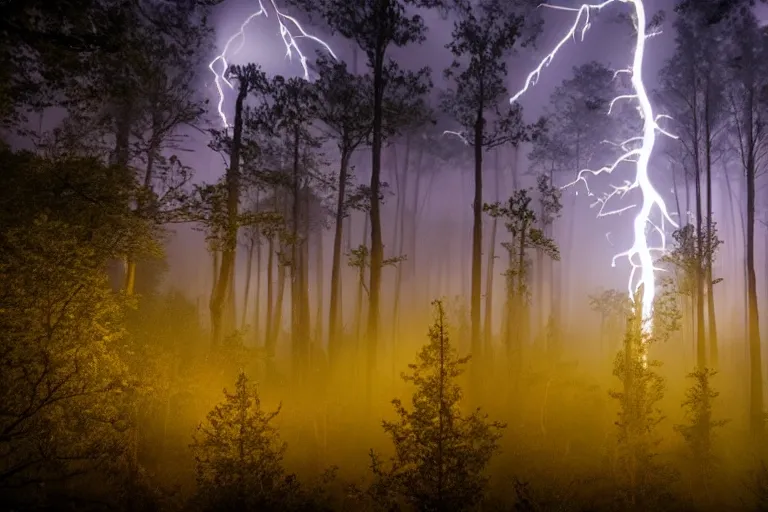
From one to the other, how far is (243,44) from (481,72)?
11.4 m

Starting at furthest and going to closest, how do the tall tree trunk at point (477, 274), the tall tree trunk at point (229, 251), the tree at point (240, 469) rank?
the tall tree trunk at point (477, 274)
the tall tree trunk at point (229, 251)
the tree at point (240, 469)

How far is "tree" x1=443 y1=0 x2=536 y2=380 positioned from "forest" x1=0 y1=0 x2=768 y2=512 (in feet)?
0.35

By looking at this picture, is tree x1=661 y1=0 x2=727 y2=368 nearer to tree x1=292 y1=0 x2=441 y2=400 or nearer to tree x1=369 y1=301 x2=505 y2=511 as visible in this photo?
tree x1=292 y1=0 x2=441 y2=400

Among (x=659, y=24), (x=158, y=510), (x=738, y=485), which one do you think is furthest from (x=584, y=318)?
(x=158, y=510)

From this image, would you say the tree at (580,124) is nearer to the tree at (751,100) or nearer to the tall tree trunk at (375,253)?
the tree at (751,100)

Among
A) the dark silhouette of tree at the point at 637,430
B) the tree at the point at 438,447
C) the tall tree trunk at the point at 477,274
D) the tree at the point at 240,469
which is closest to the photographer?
the tree at the point at 438,447

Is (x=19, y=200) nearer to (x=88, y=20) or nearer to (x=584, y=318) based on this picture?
(x=88, y=20)

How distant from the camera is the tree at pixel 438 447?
23.5 feet

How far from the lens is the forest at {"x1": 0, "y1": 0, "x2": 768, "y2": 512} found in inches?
278

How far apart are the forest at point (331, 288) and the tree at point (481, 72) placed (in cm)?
11

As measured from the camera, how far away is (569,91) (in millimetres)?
33781

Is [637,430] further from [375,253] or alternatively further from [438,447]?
[375,253]

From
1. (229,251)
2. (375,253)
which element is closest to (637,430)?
(375,253)

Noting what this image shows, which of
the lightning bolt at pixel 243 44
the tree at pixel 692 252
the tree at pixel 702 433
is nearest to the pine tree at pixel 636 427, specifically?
the tree at pixel 702 433
